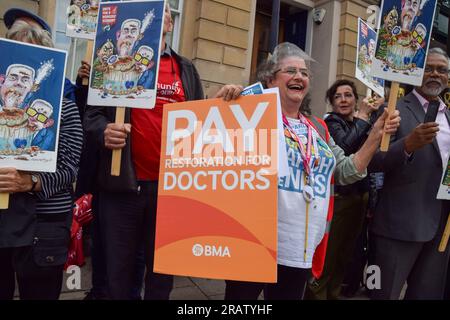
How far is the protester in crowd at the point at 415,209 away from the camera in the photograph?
2.29 m

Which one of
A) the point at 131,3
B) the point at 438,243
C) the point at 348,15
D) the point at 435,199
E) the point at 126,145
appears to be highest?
the point at 348,15

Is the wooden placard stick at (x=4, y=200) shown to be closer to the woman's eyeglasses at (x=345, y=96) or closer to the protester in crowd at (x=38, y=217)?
the protester in crowd at (x=38, y=217)

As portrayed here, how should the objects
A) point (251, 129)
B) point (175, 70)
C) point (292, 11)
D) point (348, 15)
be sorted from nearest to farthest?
point (251, 129)
point (175, 70)
point (348, 15)
point (292, 11)

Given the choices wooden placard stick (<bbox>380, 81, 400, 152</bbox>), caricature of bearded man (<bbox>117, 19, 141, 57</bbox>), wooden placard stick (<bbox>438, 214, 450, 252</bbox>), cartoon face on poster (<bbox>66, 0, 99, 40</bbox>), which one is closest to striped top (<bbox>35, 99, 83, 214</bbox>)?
caricature of bearded man (<bbox>117, 19, 141, 57</bbox>)

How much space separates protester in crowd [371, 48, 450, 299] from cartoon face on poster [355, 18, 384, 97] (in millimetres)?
528

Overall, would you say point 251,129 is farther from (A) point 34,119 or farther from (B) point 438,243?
(B) point 438,243

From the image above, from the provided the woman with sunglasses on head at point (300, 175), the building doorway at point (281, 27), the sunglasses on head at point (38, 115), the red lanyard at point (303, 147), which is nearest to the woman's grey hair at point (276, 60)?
the woman with sunglasses on head at point (300, 175)

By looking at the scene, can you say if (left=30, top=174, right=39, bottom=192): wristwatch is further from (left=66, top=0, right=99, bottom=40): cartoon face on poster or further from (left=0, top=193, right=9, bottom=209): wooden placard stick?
(left=66, top=0, right=99, bottom=40): cartoon face on poster

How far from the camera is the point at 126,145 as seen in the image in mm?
2111

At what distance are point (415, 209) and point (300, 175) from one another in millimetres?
873

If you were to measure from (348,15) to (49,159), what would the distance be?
7.68 metres
